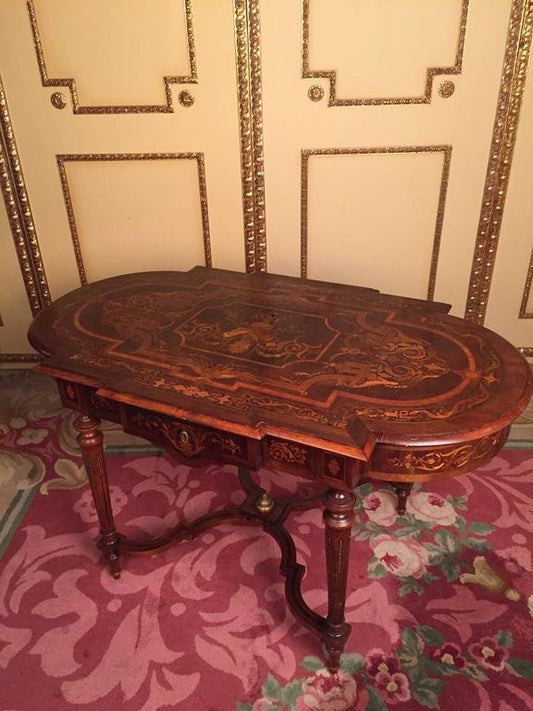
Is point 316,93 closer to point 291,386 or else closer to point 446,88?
point 446,88

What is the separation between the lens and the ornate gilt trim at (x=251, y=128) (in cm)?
234

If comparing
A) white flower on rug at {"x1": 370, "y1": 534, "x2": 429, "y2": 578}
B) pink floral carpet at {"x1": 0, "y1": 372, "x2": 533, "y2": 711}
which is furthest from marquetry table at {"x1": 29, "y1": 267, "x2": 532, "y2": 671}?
white flower on rug at {"x1": 370, "y1": 534, "x2": 429, "y2": 578}

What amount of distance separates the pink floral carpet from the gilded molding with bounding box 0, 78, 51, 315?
114cm

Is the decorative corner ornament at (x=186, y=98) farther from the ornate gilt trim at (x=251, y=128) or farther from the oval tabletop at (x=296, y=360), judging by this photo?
the oval tabletop at (x=296, y=360)

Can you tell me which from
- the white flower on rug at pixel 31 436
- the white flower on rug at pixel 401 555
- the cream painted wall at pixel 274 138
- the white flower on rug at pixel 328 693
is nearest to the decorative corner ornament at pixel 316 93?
the cream painted wall at pixel 274 138

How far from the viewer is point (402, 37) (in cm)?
231

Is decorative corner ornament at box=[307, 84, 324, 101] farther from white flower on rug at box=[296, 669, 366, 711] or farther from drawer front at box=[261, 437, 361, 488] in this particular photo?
white flower on rug at box=[296, 669, 366, 711]

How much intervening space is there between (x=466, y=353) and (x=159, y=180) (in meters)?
1.81

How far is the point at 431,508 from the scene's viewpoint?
233 cm

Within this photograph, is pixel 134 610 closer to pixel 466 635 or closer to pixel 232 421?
pixel 232 421

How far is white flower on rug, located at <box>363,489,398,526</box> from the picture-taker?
2.28 meters

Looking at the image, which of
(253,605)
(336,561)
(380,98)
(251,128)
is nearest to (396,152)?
(380,98)

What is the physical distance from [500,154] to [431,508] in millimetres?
1700

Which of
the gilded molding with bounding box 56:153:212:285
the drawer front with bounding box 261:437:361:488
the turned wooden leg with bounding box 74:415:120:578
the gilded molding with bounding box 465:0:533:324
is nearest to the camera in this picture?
the drawer front with bounding box 261:437:361:488
